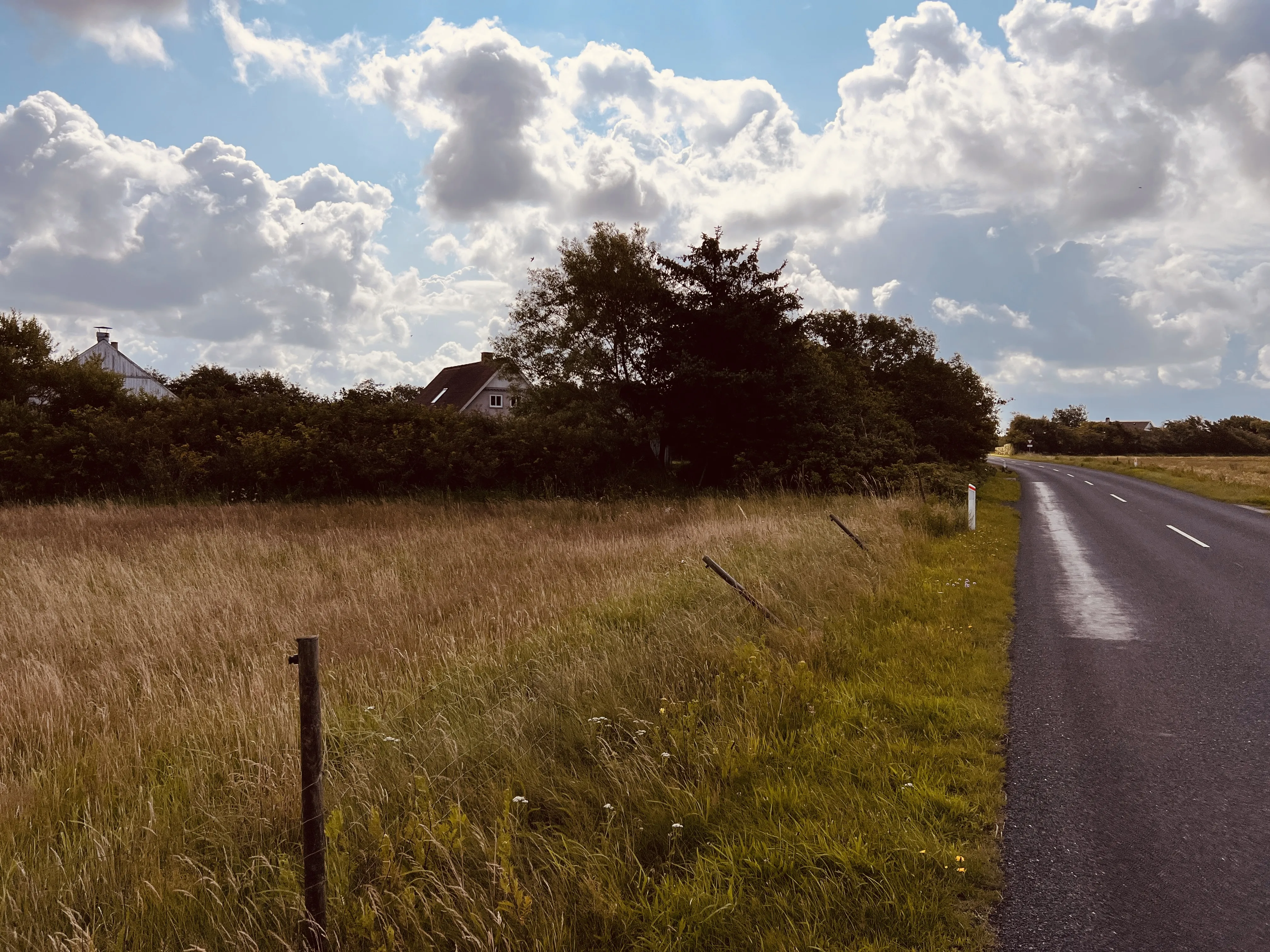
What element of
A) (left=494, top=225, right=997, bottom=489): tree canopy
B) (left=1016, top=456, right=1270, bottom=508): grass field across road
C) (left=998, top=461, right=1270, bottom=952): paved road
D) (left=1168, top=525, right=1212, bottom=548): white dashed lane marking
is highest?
(left=494, top=225, right=997, bottom=489): tree canopy

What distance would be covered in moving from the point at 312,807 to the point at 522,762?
1.56m

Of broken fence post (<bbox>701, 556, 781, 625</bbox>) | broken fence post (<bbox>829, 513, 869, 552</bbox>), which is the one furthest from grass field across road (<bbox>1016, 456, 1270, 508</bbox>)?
broken fence post (<bbox>701, 556, 781, 625</bbox>)

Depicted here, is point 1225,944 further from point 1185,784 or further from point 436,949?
point 436,949

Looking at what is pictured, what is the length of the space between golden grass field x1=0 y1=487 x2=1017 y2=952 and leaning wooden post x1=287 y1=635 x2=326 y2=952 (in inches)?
3.9

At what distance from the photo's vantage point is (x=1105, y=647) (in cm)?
737

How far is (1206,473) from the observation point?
35500 mm

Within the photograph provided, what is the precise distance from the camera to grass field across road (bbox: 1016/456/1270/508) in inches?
974

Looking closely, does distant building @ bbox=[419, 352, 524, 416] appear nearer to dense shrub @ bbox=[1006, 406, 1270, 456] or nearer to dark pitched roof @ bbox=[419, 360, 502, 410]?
dark pitched roof @ bbox=[419, 360, 502, 410]

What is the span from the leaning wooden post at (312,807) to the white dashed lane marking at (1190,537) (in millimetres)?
16165

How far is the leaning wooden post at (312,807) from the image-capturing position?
297 cm

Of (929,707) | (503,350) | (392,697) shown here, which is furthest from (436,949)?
(503,350)

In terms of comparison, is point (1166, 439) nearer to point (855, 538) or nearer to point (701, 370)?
point (701, 370)

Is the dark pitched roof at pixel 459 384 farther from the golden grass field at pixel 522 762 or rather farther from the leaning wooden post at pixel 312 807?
the leaning wooden post at pixel 312 807

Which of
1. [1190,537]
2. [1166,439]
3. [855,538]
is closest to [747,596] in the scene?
[855,538]
